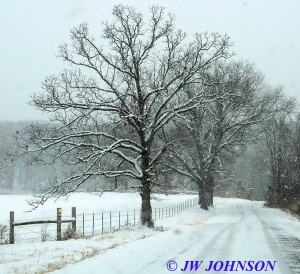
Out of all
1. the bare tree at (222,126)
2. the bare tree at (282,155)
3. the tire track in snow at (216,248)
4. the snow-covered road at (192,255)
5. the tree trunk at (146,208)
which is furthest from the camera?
the bare tree at (282,155)

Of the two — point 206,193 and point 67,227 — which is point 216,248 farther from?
point 206,193

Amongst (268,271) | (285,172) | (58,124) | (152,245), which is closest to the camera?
(268,271)

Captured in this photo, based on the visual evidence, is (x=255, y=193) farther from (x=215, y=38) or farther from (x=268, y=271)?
(x=268, y=271)

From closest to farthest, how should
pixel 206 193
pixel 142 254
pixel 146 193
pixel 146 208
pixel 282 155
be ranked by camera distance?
pixel 142 254 → pixel 146 208 → pixel 146 193 → pixel 206 193 → pixel 282 155

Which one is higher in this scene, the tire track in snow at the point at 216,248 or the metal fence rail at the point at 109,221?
the tire track in snow at the point at 216,248

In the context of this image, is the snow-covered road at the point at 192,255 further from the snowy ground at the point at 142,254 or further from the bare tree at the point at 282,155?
the bare tree at the point at 282,155

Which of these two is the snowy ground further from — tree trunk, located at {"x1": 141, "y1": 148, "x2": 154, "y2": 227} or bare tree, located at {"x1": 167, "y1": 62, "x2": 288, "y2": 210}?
bare tree, located at {"x1": 167, "y1": 62, "x2": 288, "y2": 210}

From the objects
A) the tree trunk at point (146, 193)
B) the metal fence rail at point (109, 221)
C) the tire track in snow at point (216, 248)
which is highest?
the tree trunk at point (146, 193)

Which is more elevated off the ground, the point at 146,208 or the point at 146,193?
the point at 146,193

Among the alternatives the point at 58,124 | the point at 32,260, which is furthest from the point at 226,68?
the point at 32,260

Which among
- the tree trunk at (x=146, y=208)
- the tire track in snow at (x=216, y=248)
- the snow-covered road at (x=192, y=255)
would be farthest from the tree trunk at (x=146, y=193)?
the tire track in snow at (x=216, y=248)

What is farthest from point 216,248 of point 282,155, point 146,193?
point 282,155

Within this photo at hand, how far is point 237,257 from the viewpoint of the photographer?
1108cm

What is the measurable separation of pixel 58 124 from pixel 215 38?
9.46 metres
